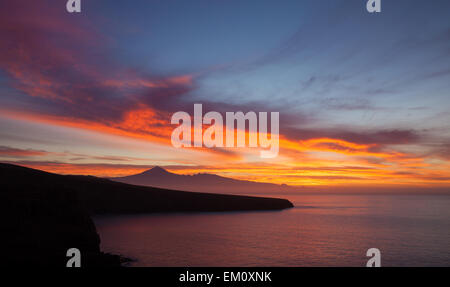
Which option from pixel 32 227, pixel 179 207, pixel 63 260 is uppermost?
pixel 32 227

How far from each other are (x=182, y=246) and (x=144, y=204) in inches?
4369

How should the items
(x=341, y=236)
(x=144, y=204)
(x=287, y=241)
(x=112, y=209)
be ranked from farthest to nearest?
(x=144, y=204)
(x=112, y=209)
(x=341, y=236)
(x=287, y=241)

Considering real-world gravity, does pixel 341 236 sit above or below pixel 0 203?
below

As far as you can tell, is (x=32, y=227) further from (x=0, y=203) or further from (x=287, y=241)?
(x=287, y=241)
